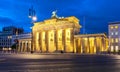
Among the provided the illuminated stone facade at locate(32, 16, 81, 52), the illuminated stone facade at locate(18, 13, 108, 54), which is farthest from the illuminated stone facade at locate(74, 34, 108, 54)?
the illuminated stone facade at locate(32, 16, 81, 52)

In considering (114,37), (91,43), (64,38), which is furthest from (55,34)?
(114,37)

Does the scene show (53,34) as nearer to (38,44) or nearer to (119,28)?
(38,44)

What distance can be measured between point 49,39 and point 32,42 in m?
14.2

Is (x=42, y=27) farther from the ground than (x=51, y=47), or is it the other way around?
(x=42, y=27)

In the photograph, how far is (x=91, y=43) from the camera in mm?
113812

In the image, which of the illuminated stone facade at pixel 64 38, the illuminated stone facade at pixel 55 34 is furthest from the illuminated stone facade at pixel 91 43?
the illuminated stone facade at pixel 55 34

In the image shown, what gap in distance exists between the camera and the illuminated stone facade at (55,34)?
117400 millimetres

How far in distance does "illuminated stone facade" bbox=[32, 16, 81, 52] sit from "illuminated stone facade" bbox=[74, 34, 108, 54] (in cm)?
379

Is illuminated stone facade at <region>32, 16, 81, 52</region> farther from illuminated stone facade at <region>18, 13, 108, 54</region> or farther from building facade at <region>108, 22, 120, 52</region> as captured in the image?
building facade at <region>108, 22, 120, 52</region>

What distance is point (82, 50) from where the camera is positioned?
113625 millimetres

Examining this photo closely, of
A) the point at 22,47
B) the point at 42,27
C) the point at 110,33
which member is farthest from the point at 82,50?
the point at 22,47

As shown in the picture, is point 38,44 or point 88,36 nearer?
point 88,36

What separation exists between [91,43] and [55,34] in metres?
21.5

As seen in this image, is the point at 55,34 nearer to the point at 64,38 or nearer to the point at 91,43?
the point at 64,38
